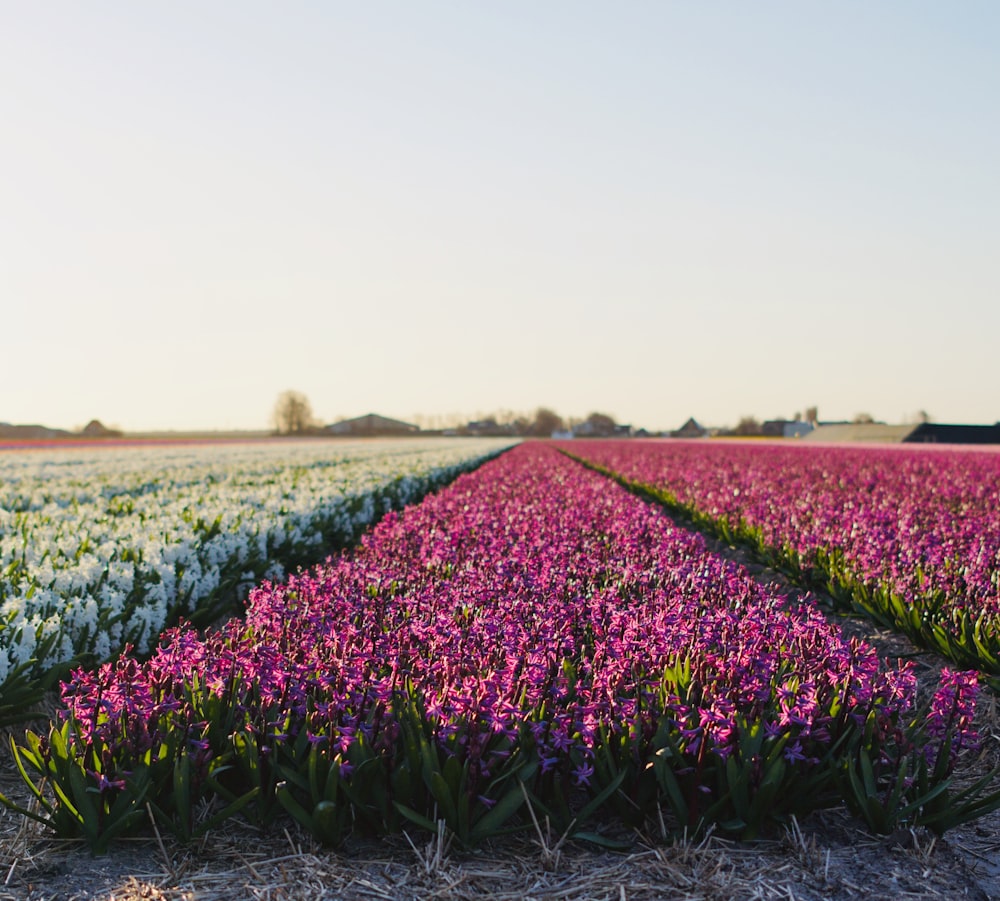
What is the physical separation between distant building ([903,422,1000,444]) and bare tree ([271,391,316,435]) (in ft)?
259

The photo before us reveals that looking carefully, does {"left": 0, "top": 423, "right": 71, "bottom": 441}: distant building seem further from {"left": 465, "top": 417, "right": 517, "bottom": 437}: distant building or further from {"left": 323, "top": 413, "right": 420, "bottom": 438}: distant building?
{"left": 465, "top": 417, "right": 517, "bottom": 437}: distant building

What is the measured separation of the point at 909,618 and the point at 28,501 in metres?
12.7

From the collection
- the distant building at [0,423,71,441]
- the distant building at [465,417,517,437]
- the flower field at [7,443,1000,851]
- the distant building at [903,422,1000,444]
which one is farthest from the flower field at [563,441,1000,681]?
the distant building at [465,417,517,437]

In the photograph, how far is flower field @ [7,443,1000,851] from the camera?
328 cm

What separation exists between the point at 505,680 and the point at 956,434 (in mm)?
76523

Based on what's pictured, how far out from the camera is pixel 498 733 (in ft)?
11.2

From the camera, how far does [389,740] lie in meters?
3.29

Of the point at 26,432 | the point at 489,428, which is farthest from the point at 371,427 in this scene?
the point at 26,432

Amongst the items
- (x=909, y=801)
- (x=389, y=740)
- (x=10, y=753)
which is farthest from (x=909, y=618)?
(x=10, y=753)

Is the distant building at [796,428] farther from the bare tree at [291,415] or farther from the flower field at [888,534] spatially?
the flower field at [888,534]

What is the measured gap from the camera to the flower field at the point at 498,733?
129 inches

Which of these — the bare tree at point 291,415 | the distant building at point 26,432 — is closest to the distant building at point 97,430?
the distant building at point 26,432

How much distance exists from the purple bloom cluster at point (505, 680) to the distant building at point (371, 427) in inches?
4479

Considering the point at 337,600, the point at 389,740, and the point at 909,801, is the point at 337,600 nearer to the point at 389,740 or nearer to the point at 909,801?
the point at 389,740
